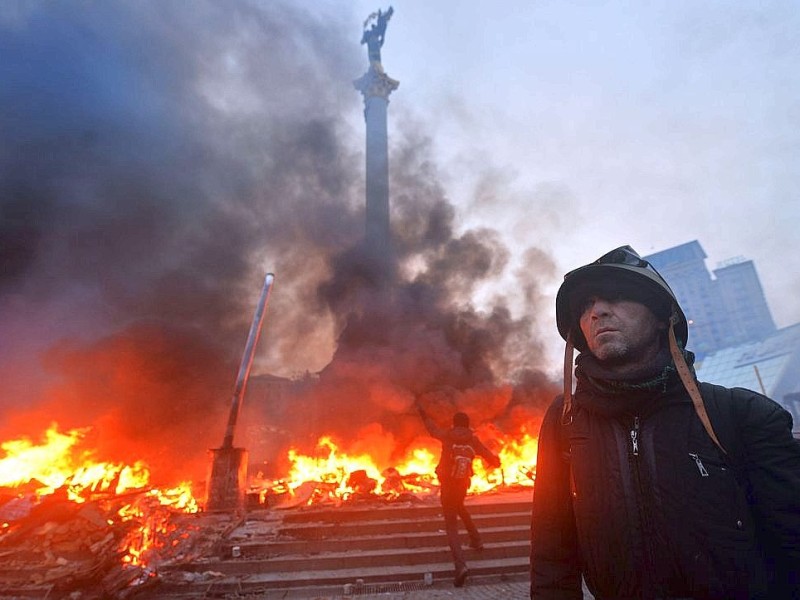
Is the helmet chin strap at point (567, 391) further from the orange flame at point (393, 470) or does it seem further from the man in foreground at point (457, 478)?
the orange flame at point (393, 470)

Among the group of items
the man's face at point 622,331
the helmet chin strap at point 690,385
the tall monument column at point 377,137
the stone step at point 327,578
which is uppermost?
the tall monument column at point 377,137

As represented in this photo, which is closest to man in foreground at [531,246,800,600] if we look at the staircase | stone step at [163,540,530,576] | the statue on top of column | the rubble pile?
the staircase

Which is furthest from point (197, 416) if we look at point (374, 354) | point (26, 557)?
point (26, 557)

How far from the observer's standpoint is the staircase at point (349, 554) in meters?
7.05

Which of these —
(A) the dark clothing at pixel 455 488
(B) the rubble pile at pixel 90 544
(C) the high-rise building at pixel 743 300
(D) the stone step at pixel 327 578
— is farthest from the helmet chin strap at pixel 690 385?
(C) the high-rise building at pixel 743 300

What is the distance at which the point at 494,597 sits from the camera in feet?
21.2

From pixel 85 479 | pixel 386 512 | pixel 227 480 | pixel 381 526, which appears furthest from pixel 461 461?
pixel 85 479

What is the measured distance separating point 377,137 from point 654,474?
37.4m

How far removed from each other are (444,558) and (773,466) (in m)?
7.66

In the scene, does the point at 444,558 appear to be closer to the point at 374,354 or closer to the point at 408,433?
the point at 408,433

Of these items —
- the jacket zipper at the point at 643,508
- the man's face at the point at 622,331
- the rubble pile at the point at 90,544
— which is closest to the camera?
the jacket zipper at the point at 643,508

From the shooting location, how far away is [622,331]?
199 centimetres

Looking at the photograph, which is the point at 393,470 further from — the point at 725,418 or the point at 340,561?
the point at 725,418

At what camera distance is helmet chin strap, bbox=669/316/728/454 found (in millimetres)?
1669
